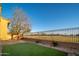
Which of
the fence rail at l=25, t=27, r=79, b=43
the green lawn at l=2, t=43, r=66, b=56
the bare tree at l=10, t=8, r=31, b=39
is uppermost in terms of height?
the bare tree at l=10, t=8, r=31, b=39

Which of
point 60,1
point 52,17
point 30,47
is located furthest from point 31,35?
point 60,1

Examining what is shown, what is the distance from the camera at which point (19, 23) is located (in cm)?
233

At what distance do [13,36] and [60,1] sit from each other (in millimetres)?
537

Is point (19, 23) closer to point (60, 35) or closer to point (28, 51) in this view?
point (28, 51)

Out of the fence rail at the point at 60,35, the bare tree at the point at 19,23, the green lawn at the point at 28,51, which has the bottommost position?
the green lawn at the point at 28,51

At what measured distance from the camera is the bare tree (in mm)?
2320

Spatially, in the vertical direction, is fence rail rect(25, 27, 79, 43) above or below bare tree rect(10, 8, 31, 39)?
below

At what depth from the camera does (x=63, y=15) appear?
2311 millimetres

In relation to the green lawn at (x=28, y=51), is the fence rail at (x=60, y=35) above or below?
above

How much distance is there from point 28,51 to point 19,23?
274 mm

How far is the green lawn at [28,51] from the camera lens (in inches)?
89.4

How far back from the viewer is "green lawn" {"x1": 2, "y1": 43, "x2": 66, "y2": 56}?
7.45 feet

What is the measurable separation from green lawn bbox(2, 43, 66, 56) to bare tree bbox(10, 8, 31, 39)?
13 centimetres

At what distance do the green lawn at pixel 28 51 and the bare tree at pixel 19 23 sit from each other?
0.13m
